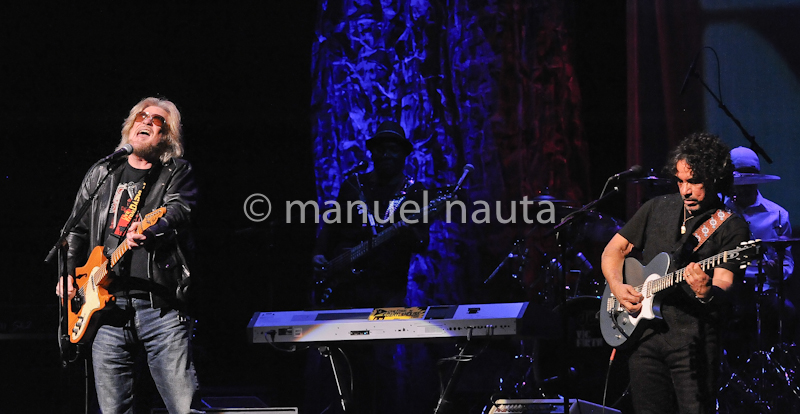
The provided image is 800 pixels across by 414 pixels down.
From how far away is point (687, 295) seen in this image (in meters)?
3.61

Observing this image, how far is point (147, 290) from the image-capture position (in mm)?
3746

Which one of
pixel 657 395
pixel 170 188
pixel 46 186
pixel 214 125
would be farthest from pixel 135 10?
pixel 657 395

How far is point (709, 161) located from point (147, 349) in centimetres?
268

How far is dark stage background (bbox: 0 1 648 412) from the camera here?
681 cm

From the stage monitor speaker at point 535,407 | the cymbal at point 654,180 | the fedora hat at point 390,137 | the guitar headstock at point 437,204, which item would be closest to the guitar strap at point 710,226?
the stage monitor speaker at point 535,407

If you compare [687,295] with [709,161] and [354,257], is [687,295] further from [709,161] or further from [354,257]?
[354,257]

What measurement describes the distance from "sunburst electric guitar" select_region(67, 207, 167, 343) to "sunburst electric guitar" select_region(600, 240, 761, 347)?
2189 millimetres

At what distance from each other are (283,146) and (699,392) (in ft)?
15.0

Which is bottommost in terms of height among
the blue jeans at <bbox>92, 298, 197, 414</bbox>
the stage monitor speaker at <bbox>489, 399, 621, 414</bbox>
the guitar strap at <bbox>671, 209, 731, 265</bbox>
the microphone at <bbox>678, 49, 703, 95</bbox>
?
the stage monitor speaker at <bbox>489, 399, 621, 414</bbox>

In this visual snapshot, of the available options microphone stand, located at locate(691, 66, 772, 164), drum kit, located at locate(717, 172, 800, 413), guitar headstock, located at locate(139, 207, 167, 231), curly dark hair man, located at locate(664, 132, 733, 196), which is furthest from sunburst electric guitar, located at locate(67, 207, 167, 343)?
microphone stand, located at locate(691, 66, 772, 164)

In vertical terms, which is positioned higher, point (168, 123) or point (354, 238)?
point (168, 123)

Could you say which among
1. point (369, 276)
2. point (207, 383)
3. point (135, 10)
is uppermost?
point (135, 10)

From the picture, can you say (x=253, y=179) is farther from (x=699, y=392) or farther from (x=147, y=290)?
(x=699, y=392)

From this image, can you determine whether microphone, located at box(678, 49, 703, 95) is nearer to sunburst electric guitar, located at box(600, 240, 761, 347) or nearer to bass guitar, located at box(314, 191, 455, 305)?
bass guitar, located at box(314, 191, 455, 305)
